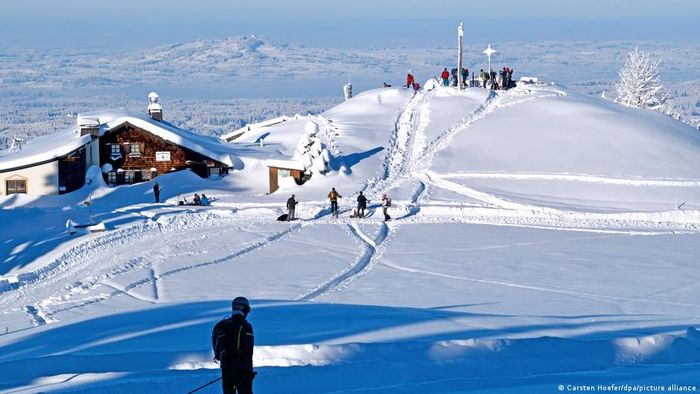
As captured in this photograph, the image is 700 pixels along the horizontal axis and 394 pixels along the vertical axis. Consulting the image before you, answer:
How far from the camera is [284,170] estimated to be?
140 ft

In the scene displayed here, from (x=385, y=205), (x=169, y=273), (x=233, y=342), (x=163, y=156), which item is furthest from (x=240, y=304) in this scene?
(x=163, y=156)

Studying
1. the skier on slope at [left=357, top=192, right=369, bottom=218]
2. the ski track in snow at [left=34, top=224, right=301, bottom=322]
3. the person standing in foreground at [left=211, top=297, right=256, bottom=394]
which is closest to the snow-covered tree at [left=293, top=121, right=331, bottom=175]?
the skier on slope at [left=357, top=192, right=369, bottom=218]

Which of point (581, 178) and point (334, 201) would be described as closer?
point (334, 201)

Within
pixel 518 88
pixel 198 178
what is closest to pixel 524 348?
pixel 198 178

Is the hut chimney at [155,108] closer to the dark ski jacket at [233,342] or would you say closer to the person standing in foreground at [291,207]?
the person standing in foreground at [291,207]

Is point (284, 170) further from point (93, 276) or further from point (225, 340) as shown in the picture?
point (225, 340)

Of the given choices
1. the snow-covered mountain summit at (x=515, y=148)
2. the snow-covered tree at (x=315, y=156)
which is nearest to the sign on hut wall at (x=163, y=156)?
the snow-covered mountain summit at (x=515, y=148)

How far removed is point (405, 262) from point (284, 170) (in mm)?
15859

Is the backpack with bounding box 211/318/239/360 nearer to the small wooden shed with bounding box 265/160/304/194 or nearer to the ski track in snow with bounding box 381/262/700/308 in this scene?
the ski track in snow with bounding box 381/262/700/308

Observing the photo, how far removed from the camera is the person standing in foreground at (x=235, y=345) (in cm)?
977

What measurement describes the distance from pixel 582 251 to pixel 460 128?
20387 mm

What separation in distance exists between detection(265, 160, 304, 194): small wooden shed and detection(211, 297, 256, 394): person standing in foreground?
32188 millimetres

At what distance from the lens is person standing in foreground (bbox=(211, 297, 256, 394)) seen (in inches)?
384

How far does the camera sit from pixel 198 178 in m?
46.5
